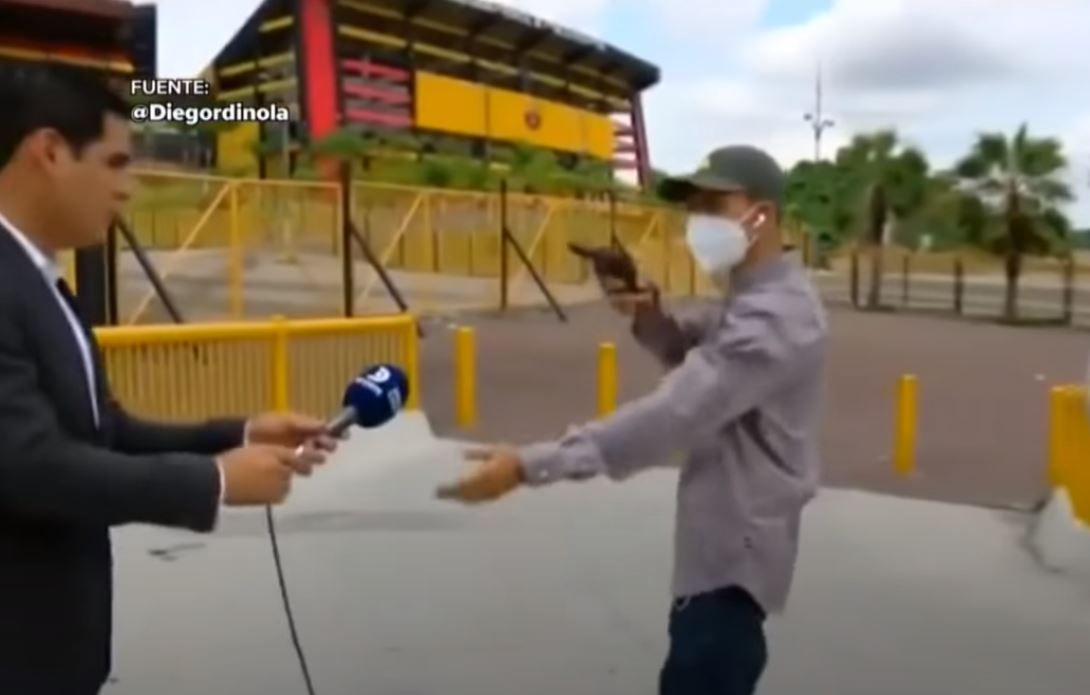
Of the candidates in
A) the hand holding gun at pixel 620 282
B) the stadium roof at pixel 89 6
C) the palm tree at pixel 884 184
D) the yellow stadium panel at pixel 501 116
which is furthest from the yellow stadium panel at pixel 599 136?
the hand holding gun at pixel 620 282

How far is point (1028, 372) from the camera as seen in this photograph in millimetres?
16844

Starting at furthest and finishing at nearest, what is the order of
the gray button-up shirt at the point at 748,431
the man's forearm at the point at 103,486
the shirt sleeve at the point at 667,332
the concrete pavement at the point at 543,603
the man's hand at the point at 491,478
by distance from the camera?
the concrete pavement at the point at 543,603, the shirt sleeve at the point at 667,332, the gray button-up shirt at the point at 748,431, the man's hand at the point at 491,478, the man's forearm at the point at 103,486

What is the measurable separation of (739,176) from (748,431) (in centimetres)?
50

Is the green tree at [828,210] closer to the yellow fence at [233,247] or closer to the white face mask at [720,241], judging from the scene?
the yellow fence at [233,247]

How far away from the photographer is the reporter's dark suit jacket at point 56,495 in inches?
75.0

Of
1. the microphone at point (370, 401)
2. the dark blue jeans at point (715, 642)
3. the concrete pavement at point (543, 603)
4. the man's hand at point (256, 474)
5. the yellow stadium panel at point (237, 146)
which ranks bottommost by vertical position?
the concrete pavement at point (543, 603)

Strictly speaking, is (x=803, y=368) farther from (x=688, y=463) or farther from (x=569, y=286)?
(x=569, y=286)

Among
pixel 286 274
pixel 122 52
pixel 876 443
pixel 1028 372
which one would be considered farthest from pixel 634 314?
pixel 286 274

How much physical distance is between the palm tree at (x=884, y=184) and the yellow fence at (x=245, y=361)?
90.1ft

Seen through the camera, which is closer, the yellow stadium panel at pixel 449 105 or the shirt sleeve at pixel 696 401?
the shirt sleeve at pixel 696 401

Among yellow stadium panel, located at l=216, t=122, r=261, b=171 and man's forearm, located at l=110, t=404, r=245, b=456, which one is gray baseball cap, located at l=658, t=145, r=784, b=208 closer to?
man's forearm, located at l=110, t=404, r=245, b=456

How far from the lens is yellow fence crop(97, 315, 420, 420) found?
25.4 ft

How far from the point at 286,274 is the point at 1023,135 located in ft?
58.4

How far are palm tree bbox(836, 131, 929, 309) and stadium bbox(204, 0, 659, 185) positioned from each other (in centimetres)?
1496
